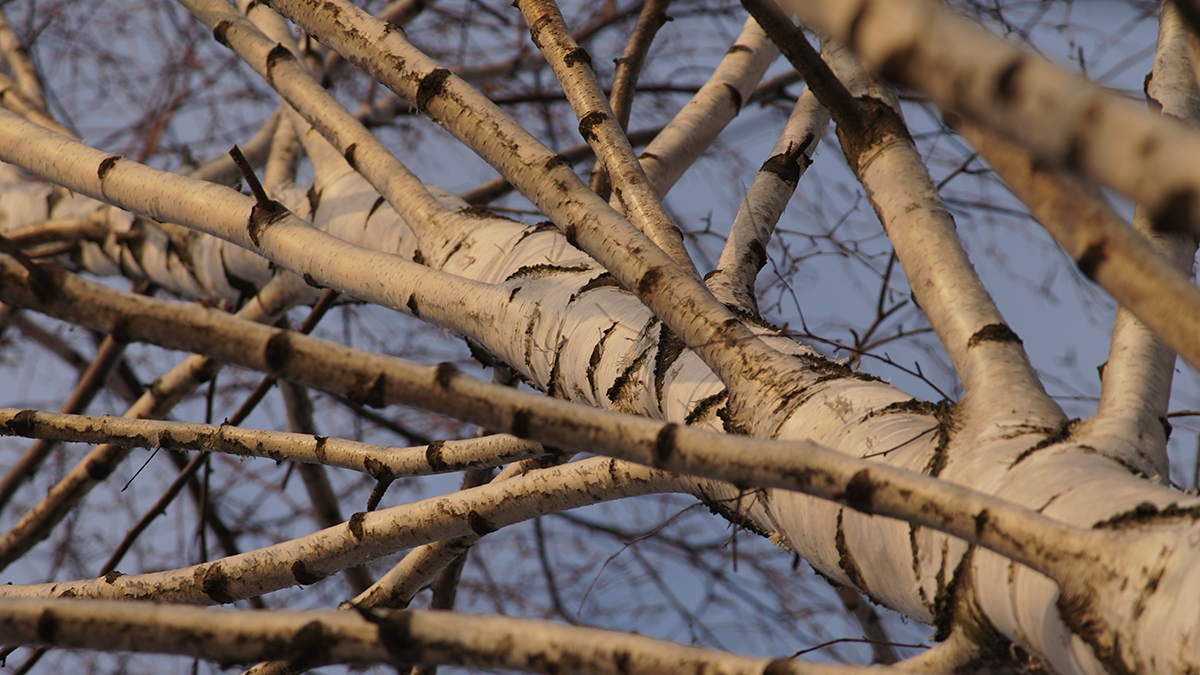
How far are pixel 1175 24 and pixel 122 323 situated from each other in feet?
5.41

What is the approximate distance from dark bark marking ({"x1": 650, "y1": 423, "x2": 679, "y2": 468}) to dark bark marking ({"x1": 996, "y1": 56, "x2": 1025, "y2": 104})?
342 mm

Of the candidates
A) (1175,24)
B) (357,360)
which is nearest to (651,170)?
(1175,24)

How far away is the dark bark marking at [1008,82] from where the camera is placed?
424mm

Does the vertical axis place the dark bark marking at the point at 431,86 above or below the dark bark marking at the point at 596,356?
above

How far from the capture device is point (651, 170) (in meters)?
1.70

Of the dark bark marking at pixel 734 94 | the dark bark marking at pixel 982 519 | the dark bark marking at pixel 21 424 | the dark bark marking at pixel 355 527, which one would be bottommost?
the dark bark marking at pixel 982 519

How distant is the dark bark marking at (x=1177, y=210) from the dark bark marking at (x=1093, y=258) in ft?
0.51

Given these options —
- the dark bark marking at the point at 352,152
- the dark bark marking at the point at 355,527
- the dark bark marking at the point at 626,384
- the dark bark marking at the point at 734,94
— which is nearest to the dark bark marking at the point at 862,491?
the dark bark marking at the point at 626,384

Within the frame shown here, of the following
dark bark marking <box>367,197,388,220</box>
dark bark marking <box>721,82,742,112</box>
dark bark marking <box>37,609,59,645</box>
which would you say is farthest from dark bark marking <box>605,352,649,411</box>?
dark bark marking <box>721,82,742,112</box>

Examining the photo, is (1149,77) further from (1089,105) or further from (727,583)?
(727,583)

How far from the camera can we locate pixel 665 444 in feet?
2.14

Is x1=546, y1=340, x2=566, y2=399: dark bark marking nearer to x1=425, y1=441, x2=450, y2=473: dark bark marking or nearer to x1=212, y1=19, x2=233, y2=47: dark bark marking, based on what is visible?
x1=425, y1=441, x2=450, y2=473: dark bark marking

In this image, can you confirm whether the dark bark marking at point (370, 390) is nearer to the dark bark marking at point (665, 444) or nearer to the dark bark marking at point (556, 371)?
the dark bark marking at point (665, 444)

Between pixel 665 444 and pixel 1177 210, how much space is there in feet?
1.25
